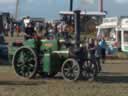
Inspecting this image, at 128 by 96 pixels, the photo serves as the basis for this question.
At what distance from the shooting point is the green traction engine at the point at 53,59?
1670cm

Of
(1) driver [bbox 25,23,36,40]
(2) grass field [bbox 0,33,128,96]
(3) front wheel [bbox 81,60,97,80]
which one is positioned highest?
(1) driver [bbox 25,23,36,40]

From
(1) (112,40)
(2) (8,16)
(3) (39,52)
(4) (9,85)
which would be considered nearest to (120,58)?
(1) (112,40)

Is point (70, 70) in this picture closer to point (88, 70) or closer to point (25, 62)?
point (88, 70)

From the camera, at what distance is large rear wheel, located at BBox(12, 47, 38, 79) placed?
17.3m

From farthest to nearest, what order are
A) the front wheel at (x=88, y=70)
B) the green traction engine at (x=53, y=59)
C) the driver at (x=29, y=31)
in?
the driver at (x=29, y=31), the front wheel at (x=88, y=70), the green traction engine at (x=53, y=59)

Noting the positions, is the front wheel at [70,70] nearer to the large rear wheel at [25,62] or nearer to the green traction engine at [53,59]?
the green traction engine at [53,59]

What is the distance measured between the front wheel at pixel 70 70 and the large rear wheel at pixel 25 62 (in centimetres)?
96

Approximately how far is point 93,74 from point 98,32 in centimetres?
2359

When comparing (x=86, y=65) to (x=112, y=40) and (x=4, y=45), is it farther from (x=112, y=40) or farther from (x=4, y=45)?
(x=112, y=40)

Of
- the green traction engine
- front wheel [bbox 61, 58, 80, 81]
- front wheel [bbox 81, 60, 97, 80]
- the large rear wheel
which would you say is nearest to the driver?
the green traction engine

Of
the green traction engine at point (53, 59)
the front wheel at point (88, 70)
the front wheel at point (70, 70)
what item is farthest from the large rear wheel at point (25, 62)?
the front wheel at point (88, 70)

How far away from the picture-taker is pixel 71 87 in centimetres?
1446

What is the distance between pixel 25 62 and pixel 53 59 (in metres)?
1.05

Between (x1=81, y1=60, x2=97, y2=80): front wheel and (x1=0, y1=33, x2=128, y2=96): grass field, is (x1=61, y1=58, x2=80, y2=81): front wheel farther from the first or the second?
(x1=81, y1=60, x2=97, y2=80): front wheel
